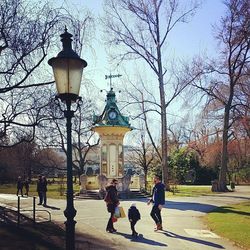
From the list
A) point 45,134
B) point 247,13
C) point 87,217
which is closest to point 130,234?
point 87,217

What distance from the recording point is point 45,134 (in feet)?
58.8

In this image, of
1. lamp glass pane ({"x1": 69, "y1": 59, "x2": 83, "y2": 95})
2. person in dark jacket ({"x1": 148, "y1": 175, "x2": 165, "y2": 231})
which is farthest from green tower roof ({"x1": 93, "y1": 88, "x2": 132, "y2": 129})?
lamp glass pane ({"x1": 69, "y1": 59, "x2": 83, "y2": 95})

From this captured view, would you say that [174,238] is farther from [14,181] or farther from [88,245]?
[14,181]

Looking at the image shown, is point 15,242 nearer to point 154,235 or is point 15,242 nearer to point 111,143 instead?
point 154,235

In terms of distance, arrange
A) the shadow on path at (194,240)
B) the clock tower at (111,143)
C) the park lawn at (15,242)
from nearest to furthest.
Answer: the park lawn at (15,242), the shadow on path at (194,240), the clock tower at (111,143)

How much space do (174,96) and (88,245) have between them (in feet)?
88.1

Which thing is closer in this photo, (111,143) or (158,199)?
(158,199)

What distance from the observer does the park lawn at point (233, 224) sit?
1162 centimetres

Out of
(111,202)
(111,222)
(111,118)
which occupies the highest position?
(111,118)

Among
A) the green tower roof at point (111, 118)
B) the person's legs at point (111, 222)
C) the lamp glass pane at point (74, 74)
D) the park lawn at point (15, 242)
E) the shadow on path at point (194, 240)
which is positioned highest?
the green tower roof at point (111, 118)

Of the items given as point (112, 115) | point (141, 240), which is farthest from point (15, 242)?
point (112, 115)

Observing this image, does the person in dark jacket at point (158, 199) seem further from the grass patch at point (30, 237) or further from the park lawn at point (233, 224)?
the grass patch at point (30, 237)

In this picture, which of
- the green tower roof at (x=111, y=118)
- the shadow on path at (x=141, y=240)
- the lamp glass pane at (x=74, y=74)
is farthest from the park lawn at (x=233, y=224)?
the green tower roof at (x=111, y=118)

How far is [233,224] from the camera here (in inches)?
563
